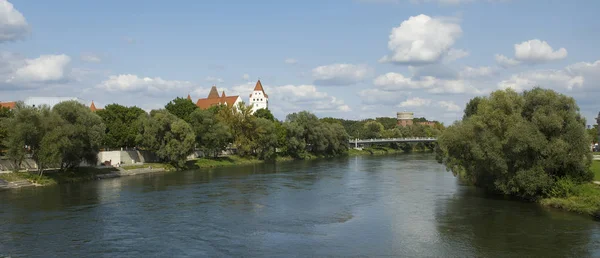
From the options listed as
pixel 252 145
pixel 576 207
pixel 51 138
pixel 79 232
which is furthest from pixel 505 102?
pixel 252 145

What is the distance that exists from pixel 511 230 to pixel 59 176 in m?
40.9

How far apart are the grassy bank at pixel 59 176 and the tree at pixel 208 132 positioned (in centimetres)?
1892

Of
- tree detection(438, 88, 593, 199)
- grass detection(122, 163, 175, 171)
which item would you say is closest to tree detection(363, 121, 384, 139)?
grass detection(122, 163, 175, 171)

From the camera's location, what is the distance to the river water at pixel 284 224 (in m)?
22.5

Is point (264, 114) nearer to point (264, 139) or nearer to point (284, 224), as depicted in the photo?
point (264, 139)

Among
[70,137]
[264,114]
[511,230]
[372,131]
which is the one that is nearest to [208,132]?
[70,137]

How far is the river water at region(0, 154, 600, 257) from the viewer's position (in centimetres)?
Answer: 2253

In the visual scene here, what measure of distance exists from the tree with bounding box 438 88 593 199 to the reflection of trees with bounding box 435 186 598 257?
6.51ft

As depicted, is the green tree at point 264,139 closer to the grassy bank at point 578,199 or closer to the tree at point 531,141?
the tree at point 531,141

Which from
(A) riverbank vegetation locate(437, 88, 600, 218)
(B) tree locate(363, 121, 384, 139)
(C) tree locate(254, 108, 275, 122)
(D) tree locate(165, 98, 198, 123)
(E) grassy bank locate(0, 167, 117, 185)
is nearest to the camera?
(A) riverbank vegetation locate(437, 88, 600, 218)

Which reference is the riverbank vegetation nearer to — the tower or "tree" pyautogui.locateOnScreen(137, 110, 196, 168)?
"tree" pyautogui.locateOnScreen(137, 110, 196, 168)

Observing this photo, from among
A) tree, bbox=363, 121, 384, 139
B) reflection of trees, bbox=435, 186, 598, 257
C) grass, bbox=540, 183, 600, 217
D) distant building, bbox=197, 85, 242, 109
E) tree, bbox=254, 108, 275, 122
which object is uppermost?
distant building, bbox=197, 85, 242, 109

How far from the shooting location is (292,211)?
32.2 m

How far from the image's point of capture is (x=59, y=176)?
158 feet
